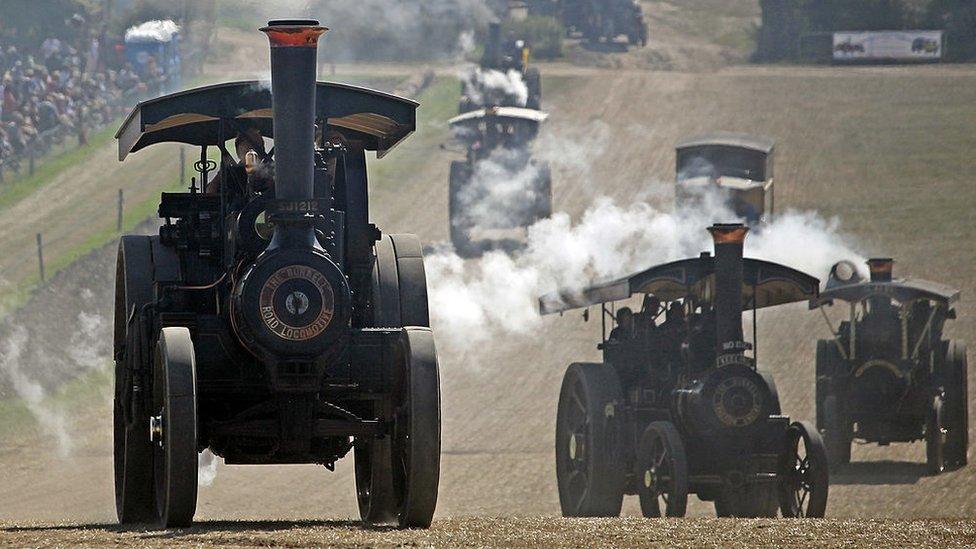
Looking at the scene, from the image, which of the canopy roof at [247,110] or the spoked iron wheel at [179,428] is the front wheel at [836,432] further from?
the spoked iron wheel at [179,428]

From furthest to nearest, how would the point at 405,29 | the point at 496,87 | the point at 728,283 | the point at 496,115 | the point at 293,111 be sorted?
1. the point at 405,29
2. the point at 496,87
3. the point at 496,115
4. the point at 728,283
5. the point at 293,111

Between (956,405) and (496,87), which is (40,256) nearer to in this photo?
(956,405)

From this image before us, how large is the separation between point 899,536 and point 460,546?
223 centimetres

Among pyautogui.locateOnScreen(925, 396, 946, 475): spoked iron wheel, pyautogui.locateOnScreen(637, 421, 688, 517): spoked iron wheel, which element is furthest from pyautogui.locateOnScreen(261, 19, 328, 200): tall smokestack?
pyautogui.locateOnScreen(925, 396, 946, 475): spoked iron wheel

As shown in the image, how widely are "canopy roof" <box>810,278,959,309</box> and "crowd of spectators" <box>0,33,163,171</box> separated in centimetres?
1736

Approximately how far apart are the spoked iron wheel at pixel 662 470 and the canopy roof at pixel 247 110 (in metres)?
4.87

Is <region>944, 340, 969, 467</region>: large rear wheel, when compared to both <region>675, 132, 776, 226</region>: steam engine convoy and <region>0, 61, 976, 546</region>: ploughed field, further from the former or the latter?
<region>675, 132, 776, 226</region>: steam engine convoy

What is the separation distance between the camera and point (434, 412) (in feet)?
28.4

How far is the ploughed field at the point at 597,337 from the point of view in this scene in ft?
29.8

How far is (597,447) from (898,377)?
4.78 metres

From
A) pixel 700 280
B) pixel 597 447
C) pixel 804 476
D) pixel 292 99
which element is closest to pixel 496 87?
pixel 700 280

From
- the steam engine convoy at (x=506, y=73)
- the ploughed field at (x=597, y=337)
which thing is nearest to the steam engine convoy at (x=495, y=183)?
the ploughed field at (x=597, y=337)

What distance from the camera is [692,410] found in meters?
14.6

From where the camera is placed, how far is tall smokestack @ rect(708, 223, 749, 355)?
1473 cm
